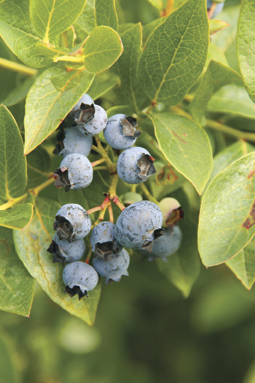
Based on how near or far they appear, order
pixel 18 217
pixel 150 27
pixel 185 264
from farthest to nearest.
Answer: pixel 185 264, pixel 150 27, pixel 18 217

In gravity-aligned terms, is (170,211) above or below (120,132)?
below

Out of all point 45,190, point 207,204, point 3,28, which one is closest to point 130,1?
point 3,28

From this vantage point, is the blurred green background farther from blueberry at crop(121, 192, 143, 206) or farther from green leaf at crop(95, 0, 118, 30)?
green leaf at crop(95, 0, 118, 30)

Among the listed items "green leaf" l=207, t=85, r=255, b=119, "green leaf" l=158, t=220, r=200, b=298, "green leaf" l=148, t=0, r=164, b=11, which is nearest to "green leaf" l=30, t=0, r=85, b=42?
"green leaf" l=148, t=0, r=164, b=11

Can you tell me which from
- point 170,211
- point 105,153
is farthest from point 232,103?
point 105,153

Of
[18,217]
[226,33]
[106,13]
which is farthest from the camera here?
[226,33]

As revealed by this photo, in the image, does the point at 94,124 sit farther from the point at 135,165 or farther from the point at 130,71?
the point at 130,71

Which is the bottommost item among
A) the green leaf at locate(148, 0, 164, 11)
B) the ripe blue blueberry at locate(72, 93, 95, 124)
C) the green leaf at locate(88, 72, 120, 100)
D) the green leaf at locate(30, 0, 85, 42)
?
the green leaf at locate(88, 72, 120, 100)
